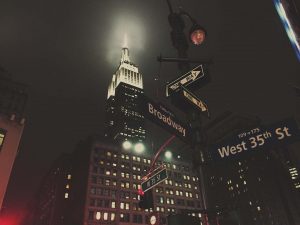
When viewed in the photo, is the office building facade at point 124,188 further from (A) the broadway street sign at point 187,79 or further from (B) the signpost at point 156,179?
(A) the broadway street sign at point 187,79

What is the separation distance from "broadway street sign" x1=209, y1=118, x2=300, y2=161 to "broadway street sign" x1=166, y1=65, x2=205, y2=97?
1925mm


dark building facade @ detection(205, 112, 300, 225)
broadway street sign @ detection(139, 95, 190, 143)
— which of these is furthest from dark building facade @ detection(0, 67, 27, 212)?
dark building facade @ detection(205, 112, 300, 225)

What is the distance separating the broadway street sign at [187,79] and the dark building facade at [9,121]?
72.5 feet

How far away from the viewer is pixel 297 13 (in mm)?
6316

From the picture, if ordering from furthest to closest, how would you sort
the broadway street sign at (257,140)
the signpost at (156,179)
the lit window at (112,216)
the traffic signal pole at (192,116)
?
the lit window at (112,216) < the signpost at (156,179) < the broadway street sign at (257,140) < the traffic signal pole at (192,116)

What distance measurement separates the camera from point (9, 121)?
86.8ft

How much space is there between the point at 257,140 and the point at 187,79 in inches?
99.4

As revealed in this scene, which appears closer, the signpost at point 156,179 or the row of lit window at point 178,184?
the signpost at point 156,179

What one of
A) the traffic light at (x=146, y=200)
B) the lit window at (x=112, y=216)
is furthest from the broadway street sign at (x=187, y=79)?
the lit window at (x=112, y=216)

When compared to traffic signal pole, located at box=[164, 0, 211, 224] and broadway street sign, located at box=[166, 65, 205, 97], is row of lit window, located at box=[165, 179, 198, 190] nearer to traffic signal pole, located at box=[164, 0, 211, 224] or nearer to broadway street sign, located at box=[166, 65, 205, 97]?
traffic signal pole, located at box=[164, 0, 211, 224]

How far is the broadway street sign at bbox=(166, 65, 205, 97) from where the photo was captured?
7.30 m

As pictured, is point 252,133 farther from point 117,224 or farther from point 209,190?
point 117,224

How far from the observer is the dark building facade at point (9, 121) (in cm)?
2422

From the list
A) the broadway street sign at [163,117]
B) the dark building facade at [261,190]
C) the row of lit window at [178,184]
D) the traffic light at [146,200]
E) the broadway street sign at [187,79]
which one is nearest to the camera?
the broadway street sign at [163,117]
